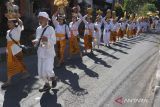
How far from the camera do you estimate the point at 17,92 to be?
9.84 m

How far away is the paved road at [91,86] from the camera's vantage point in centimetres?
903

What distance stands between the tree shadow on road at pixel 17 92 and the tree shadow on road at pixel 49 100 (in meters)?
0.48

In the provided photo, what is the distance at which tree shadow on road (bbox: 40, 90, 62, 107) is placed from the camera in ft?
29.0

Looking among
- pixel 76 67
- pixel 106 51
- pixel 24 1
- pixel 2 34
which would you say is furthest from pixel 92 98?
pixel 24 1

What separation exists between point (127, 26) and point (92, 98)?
2241cm

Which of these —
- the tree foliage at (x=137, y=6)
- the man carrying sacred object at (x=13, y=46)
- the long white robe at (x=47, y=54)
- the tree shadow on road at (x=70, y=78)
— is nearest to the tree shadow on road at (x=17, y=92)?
the man carrying sacred object at (x=13, y=46)

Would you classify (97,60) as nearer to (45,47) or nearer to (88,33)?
(88,33)

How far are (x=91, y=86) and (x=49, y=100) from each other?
1.88m

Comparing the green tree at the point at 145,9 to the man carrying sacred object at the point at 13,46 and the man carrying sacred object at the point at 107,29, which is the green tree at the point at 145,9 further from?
the man carrying sacred object at the point at 13,46

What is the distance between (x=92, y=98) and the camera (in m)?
9.48

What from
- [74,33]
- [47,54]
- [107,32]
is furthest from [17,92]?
[107,32]

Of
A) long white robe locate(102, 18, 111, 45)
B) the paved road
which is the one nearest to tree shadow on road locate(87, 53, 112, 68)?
the paved road

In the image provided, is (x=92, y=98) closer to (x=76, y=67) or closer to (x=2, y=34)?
(x=76, y=67)

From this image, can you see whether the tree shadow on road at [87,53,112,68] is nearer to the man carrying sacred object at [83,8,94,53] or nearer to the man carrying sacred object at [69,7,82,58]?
the man carrying sacred object at [83,8,94,53]
